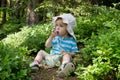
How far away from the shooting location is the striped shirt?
549cm

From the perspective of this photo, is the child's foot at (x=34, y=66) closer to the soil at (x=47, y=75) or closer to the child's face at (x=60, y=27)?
the soil at (x=47, y=75)

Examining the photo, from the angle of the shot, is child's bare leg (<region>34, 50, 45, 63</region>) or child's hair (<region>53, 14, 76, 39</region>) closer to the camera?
child's bare leg (<region>34, 50, 45, 63</region>)

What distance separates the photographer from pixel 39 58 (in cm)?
536

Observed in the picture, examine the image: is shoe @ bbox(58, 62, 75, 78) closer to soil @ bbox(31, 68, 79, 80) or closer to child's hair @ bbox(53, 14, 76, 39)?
soil @ bbox(31, 68, 79, 80)

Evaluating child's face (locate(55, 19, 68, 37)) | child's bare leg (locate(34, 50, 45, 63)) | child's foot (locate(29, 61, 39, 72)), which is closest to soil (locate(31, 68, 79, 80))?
child's foot (locate(29, 61, 39, 72))

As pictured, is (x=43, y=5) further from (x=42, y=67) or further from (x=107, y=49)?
(x=107, y=49)

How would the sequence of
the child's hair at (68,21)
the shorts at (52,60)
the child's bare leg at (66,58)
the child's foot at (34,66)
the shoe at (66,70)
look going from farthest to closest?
the child's hair at (68,21) → the shorts at (52,60) → the child's foot at (34,66) → the child's bare leg at (66,58) → the shoe at (66,70)

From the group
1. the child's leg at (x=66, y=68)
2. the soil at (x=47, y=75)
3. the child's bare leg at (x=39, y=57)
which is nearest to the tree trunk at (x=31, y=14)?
the child's bare leg at (x=39, y=57)

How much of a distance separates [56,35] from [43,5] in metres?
5.02

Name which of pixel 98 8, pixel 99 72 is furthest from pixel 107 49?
pixel 98 8

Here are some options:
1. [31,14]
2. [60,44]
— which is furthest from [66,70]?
[31,14]

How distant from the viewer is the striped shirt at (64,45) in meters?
5.49

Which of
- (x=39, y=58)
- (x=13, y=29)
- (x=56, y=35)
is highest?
(x=56, y=35)

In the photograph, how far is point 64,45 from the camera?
18.1ft
